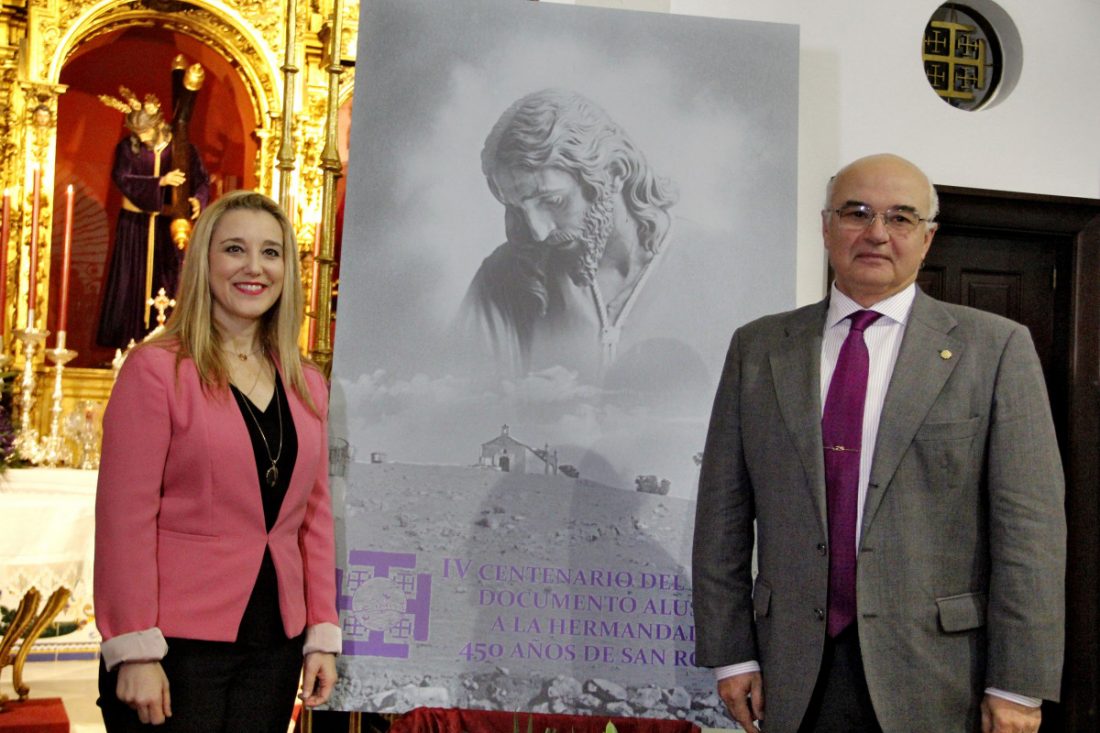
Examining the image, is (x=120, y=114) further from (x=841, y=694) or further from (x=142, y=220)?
(x=841, y=694)

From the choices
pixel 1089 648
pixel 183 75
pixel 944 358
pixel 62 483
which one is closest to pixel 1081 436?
pixel 1089 648

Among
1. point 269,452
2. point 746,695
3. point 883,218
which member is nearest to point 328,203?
point 269,452

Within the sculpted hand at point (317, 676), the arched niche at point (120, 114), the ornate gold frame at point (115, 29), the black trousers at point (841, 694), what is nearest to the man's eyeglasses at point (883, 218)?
the black trousers at point (841, 694)

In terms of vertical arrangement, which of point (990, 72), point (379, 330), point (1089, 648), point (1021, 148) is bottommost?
point (1089, 648)

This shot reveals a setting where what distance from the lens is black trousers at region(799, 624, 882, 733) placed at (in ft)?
6.84

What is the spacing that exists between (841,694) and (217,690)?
3.63 ft

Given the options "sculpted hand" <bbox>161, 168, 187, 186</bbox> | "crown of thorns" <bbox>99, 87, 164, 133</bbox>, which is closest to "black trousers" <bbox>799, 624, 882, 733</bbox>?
"sculpted hand" <bbox>161, 168, 187, 186</bbox>

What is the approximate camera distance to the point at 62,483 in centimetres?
469

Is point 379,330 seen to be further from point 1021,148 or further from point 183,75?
point 183,75

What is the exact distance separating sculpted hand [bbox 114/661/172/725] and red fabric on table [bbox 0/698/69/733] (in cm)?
193

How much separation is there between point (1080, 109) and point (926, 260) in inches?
23.1

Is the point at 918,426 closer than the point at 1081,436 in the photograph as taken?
Yes

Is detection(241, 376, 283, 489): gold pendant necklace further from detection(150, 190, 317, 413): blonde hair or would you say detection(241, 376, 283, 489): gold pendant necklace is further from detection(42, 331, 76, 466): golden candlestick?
detection(42, 331, 76, 466): golden candlestick

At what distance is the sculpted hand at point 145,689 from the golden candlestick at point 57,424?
3.15 metres
